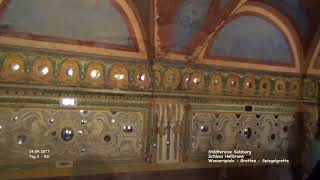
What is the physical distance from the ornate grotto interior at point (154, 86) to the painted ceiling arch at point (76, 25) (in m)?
0.01

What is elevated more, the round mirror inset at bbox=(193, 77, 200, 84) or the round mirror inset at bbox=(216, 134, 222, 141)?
the round mirror inset at bbox=(193, 77, 200, 84)

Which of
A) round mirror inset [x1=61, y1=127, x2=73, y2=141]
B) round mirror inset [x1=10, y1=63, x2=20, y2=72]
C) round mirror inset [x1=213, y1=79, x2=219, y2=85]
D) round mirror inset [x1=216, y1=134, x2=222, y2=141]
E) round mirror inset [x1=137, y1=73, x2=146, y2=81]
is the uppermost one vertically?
round mirror inset [x1=10, y1=63, x2=20, y2=72]

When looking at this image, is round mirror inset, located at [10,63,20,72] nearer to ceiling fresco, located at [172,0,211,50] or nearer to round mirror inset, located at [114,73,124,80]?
round mirror inset, located at [114,73,124,80]

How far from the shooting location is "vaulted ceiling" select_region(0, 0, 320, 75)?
3951 mm

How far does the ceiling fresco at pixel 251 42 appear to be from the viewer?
5.07 m

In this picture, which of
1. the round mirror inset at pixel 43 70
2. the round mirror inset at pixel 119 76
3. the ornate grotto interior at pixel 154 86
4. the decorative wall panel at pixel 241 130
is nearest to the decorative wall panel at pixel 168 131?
the ornate grotto interior at pixel 154 86

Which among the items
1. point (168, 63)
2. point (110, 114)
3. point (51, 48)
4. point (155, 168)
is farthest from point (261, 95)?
point (51, 48)

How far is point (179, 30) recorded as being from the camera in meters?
4.37

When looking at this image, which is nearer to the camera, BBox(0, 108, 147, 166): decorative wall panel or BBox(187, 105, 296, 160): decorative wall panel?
BBox(0, 108, 147, 166): decorative wall panel

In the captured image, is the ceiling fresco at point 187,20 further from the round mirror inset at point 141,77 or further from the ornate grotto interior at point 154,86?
the round mirror inset at point 141,77

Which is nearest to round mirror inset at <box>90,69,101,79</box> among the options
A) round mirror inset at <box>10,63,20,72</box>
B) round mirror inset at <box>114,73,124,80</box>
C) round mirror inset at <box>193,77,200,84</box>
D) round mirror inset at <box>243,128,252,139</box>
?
round mirror inset at <box>114,73,124,80</box>

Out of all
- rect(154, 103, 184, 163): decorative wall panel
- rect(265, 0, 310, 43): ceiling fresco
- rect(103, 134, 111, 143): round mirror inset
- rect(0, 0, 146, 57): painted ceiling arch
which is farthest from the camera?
rect(265, 0, 310, 43): ceiling fresco

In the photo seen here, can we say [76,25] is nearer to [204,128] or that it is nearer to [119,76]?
[119,76]

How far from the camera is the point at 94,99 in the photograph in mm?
4309
